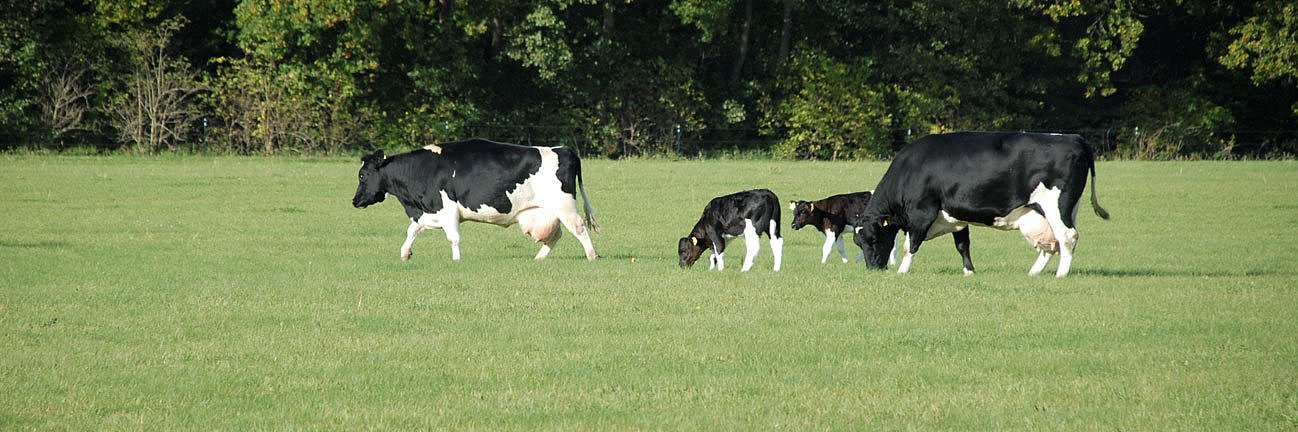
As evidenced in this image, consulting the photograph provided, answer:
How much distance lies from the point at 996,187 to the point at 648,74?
100ft

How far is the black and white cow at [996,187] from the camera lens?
14.3 meters

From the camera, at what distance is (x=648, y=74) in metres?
44.4

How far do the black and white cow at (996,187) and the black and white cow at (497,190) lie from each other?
3570mm

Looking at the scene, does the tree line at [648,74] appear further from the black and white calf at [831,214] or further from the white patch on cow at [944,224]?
the white patch on cow at [944,224]

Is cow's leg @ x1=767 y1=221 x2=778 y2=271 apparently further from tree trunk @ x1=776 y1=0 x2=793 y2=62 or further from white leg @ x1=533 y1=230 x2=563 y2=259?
tree trunk @ x1=776 y1=0 x2=793 y2=62

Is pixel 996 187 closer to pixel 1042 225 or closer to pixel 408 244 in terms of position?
pixel 1042 225

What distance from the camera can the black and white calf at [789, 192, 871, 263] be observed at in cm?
1688

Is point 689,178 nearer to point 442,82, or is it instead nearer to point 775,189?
point 775,189

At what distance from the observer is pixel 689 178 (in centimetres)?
3281

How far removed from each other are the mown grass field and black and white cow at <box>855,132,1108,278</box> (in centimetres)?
52

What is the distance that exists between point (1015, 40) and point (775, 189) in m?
18.7

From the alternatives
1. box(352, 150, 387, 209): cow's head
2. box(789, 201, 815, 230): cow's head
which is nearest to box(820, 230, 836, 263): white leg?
box(789, 201, 815, 230): cow's head

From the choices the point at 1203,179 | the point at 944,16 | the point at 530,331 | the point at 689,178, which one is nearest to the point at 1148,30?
the point at 944,16

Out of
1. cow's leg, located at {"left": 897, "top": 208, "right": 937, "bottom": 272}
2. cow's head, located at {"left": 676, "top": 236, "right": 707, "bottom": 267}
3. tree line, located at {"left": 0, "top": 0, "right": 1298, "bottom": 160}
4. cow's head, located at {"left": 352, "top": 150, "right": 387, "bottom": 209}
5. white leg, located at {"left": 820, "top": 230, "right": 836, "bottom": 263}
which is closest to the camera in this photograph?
cow's leg, located at {"left": 897, "top": 208, "right": 937, "bottom": 272}
